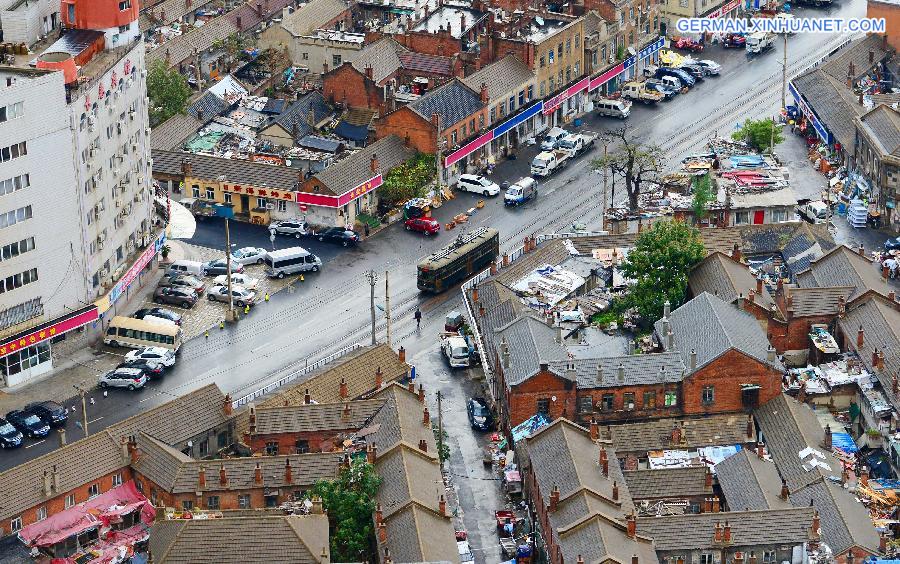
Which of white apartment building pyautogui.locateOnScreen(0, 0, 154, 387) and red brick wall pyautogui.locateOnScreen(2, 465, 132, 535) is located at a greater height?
white apartment building pyautogui.locateOnScreen(0, 0, 154, 387)

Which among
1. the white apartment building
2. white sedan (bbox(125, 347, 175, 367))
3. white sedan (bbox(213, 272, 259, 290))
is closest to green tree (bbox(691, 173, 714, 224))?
white sedan (bbox(213, 272, 259, 290))

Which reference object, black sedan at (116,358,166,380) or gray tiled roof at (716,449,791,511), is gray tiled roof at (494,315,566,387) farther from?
black sedan at (116,358,166,380)

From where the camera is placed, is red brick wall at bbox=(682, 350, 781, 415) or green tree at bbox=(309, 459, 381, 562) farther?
red brick wall at bbox=(682, 350, 781, 415)

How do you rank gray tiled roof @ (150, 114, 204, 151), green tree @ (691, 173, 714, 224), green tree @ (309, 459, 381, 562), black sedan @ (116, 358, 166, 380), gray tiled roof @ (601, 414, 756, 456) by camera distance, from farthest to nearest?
gray tiled roof @ (150, 114, 204, 151)
green tree @ (691, 173, 714, 224)
black sedan @ (116, 358, 166, 380)
gray tiled roof @ (601, 414, 756, 456)
green tree @ (309, 459, 381, 562)

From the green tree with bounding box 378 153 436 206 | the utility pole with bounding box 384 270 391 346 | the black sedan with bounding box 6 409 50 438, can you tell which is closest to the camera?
the black sedan with bounding box 6 409 50 438

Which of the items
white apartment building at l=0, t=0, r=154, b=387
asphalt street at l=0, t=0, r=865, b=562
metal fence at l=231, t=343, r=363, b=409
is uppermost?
white apartment building at l=0, t=0, r=154, b=387

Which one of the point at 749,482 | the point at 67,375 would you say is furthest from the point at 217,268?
the point at 749,482

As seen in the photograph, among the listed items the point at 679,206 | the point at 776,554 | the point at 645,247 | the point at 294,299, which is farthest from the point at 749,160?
the point at 776,554
